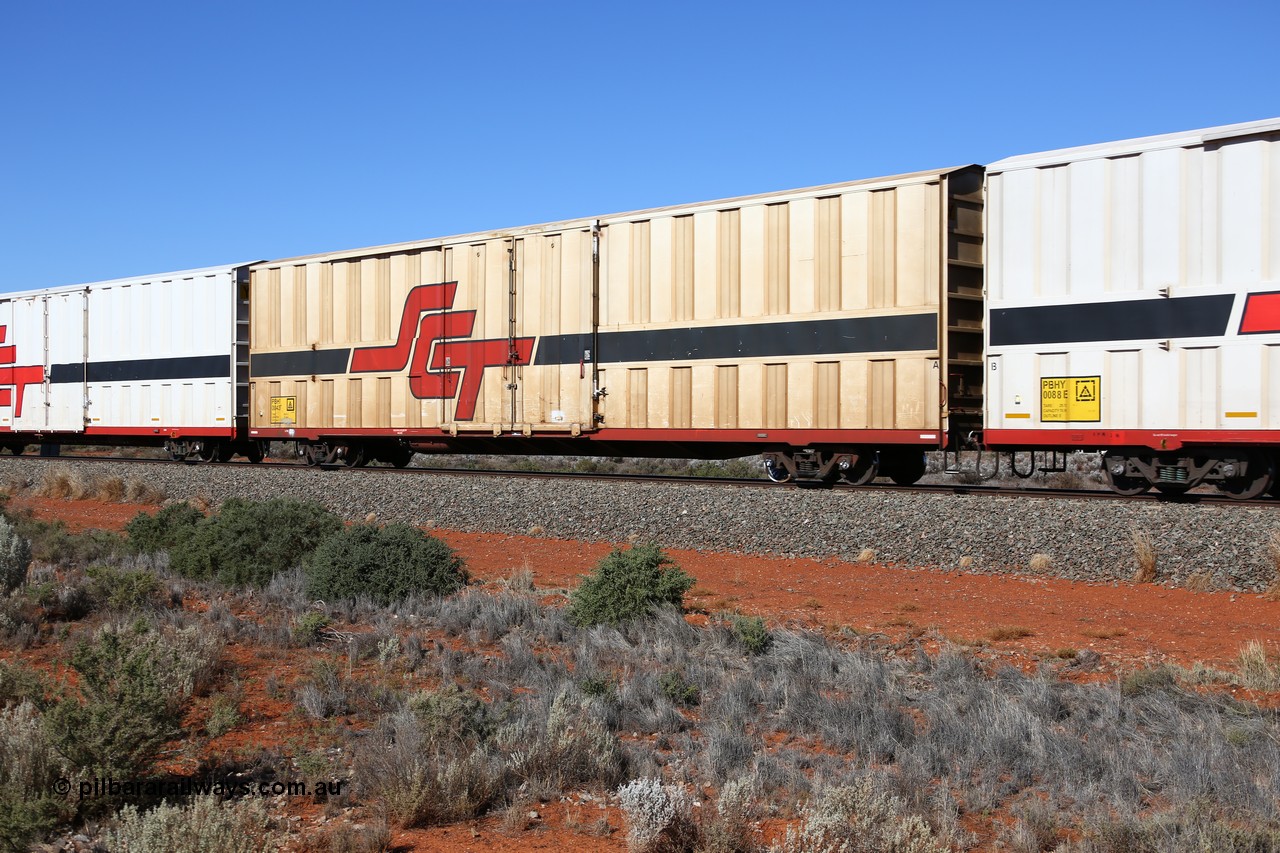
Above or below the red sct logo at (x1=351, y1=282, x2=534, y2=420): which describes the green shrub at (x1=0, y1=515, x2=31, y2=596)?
below

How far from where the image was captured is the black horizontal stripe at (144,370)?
74.1ft

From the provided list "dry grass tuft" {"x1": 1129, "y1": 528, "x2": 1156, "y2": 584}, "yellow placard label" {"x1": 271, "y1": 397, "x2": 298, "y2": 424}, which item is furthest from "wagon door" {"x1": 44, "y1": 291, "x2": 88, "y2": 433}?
"dry grass tuft" {"x1": 1129, "y1": 528, "x2": 1156, "y2": 584}

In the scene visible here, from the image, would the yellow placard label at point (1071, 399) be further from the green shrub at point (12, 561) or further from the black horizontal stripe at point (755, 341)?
the green shrub at point (12, 561)

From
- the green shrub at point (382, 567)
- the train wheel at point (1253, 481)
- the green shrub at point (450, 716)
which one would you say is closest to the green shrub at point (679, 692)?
the green shrub at point (450, 716)

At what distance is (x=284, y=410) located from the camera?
70.3 ft

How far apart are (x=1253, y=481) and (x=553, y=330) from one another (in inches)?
397

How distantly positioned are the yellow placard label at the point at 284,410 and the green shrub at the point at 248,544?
9339 millimetres

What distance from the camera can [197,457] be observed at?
24.6m

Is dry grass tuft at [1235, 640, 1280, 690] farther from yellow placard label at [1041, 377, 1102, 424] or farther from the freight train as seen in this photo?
yellow placard label at [1041, 377, 1102, 424]

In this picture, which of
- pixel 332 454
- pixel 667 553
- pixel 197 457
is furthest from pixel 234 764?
pixel 197 457

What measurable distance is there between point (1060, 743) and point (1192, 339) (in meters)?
8.13

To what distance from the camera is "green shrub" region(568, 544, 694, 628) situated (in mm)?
8922

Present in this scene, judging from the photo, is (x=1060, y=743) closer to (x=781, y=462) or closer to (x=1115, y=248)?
(x=1115, y=248)

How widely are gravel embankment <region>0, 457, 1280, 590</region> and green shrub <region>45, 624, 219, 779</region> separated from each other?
7851 mm
